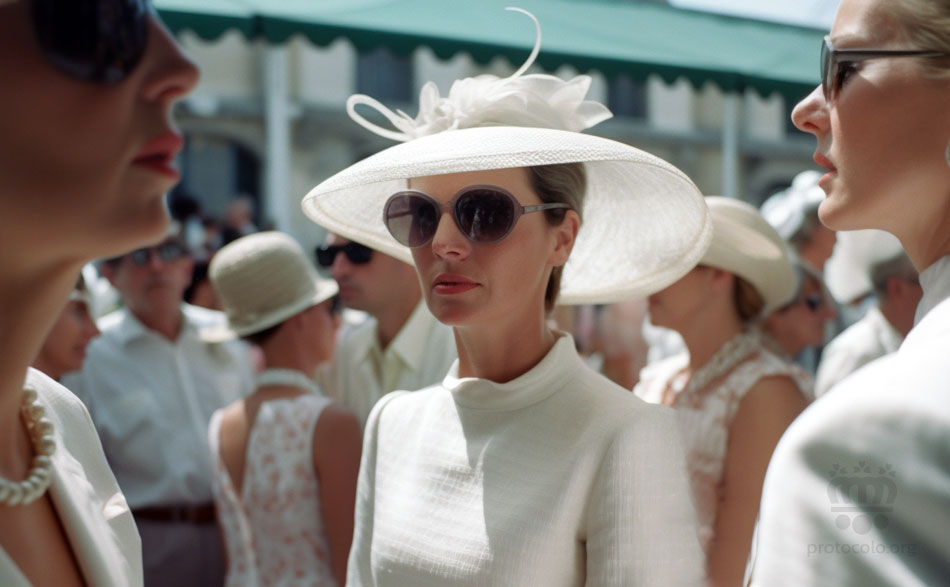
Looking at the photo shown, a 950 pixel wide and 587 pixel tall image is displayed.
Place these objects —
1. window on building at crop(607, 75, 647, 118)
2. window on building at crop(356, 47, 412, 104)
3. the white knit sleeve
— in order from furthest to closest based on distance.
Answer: window on building at crop(607, 75, 647, 118) → window on building at crop(356, 47, 412, 104) → the white knit sleeve

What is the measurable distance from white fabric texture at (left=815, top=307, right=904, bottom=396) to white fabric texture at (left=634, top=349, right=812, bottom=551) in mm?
1756

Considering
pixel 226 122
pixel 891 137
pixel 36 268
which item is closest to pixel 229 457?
pixel 36 268

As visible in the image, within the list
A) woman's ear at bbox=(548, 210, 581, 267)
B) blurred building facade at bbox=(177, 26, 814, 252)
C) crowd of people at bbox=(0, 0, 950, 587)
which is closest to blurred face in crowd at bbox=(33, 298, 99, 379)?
crowd of people at bbox=(0, 0, 950, 587)

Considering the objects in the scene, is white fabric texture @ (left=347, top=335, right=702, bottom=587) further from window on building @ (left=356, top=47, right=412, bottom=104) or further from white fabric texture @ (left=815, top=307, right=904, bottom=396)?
window on building @ (left=356, top=47, right=412, bottom=104)

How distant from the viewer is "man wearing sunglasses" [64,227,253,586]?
13.2 ft

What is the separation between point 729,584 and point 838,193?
56.9 inches

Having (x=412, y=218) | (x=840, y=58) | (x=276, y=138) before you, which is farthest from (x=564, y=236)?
(x=276, y=138)

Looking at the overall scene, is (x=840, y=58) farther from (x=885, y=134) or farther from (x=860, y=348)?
(x=860, y=348)

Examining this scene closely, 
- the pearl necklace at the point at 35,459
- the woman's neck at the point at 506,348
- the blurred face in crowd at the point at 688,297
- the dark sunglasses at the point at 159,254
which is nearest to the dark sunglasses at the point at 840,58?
the woman's neck at the point at 506,348

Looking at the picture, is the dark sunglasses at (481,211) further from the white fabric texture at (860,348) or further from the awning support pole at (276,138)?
the awning support pole at (276,138)

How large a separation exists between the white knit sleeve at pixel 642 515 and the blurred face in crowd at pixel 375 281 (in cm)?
182

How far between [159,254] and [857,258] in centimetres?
344

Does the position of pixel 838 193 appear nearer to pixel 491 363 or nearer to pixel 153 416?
pixel 491 363

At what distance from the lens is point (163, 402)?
4.33m
